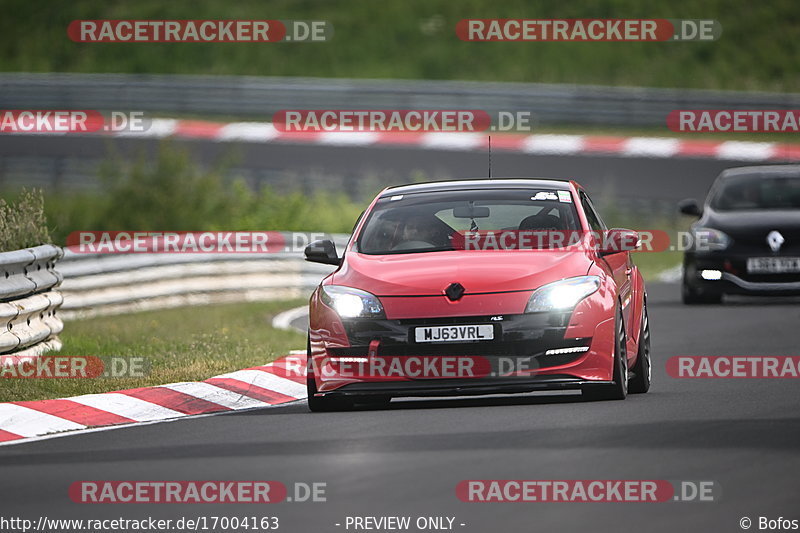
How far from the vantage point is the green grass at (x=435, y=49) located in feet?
152

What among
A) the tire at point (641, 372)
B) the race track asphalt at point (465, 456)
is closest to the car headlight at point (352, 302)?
the race track asphalt at point (465, 456)

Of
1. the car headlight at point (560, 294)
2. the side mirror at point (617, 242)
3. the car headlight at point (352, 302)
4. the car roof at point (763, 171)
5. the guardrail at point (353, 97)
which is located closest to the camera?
the car headlight at point (560, 294)

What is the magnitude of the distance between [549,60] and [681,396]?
114 feet

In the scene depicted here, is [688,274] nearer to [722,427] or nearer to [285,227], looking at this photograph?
[285,227]

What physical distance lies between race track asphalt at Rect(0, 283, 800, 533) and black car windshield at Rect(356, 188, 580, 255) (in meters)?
1.06

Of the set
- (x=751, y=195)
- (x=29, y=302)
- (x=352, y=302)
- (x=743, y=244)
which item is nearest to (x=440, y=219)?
(x=352, y=302)

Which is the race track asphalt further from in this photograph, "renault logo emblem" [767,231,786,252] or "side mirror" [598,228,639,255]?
"renault logo emblem" [767,231,786,252]

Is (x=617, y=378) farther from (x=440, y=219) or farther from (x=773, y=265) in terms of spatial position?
(x=773, y=265)

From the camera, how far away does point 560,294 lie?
38.4 ft

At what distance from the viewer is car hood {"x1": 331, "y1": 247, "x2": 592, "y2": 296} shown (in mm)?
11648

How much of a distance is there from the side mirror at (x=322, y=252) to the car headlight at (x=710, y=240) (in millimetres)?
9096

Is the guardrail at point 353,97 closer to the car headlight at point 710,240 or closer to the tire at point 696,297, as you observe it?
the tire at point 696,297

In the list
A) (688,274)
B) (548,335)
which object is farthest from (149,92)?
(548,335)

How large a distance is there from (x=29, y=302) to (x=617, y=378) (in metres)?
5.04
